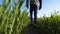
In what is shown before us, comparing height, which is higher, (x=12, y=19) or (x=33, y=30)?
(x=12, y=19)

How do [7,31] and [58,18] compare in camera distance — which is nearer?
[7,31]

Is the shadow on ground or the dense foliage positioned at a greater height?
the dense foliage

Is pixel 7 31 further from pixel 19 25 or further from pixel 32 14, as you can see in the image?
pixel 32 14

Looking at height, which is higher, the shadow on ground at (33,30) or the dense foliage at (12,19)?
the dense foliage at (12,19)

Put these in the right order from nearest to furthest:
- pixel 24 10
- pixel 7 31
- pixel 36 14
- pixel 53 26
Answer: pixel 7 31 < pixel 24 10 < pixel 53 26 < pixel 36 14

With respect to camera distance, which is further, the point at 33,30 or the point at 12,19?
the point at 33,30

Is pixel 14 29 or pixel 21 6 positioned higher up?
pixel 21 6

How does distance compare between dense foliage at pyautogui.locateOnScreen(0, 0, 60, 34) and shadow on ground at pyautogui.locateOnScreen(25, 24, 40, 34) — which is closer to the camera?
dense foliage at pyautogui.locateOnScreen(0, 0, 60, 34)

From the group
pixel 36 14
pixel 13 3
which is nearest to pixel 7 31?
pixel 13 3

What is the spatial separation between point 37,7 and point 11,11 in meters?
4.43

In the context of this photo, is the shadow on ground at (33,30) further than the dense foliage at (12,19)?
Yes

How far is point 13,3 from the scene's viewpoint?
142 inches

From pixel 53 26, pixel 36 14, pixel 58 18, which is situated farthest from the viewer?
pixel 36 14

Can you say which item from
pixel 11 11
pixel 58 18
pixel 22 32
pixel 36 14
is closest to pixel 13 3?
pixel 11 11
